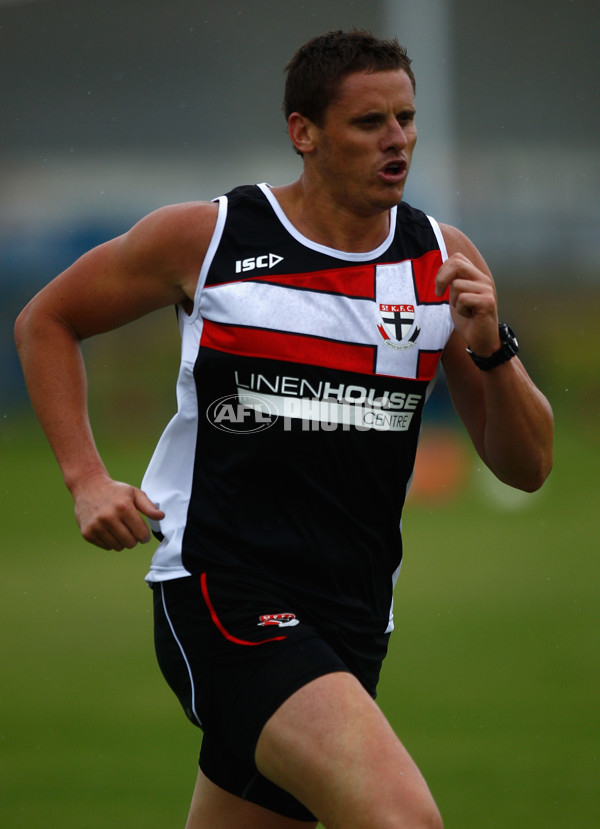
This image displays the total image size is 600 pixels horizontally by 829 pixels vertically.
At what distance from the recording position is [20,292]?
16344mm

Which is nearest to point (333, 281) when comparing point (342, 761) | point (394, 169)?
point (394, 169)

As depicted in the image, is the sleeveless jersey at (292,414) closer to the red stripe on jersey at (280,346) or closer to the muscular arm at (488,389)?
the red stripe on jersey at (280,346)

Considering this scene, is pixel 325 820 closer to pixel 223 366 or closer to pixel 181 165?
pixel 223 366

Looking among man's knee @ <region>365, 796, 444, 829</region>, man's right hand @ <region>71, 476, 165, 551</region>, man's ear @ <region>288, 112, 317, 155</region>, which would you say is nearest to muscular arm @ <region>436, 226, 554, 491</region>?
man's ear @ <region>288, 112, 317, 155</region>

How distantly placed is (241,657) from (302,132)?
128 centimetres

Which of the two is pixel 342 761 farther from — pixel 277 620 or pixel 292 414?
pixel 292 414

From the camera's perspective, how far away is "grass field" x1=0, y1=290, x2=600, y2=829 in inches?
172

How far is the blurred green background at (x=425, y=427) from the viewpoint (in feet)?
15.9

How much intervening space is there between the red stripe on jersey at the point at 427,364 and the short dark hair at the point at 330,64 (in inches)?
24.0

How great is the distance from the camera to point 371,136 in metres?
2.80

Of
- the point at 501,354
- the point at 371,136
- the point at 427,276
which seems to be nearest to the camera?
the point at 501,354

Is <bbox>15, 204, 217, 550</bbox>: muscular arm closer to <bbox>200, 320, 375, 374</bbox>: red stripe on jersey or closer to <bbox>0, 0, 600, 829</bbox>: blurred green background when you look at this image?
<bbox>200, 320, 375, 374</bbox>: red stripe on jersey

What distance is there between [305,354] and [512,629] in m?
4.44

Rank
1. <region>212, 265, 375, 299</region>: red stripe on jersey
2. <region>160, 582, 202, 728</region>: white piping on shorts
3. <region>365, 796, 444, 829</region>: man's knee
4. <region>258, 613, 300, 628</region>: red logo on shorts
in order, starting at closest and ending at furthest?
1. <region>365, 796, 444, 829</region>: man's knee
2. <region>258, 613, 300, 628</region>: red logo on shorts
3. <region>160, 582, 202, 728</region>: white piping on shorts
4. <region>212, 265, 375, 299</region>: red stripe on jersey
